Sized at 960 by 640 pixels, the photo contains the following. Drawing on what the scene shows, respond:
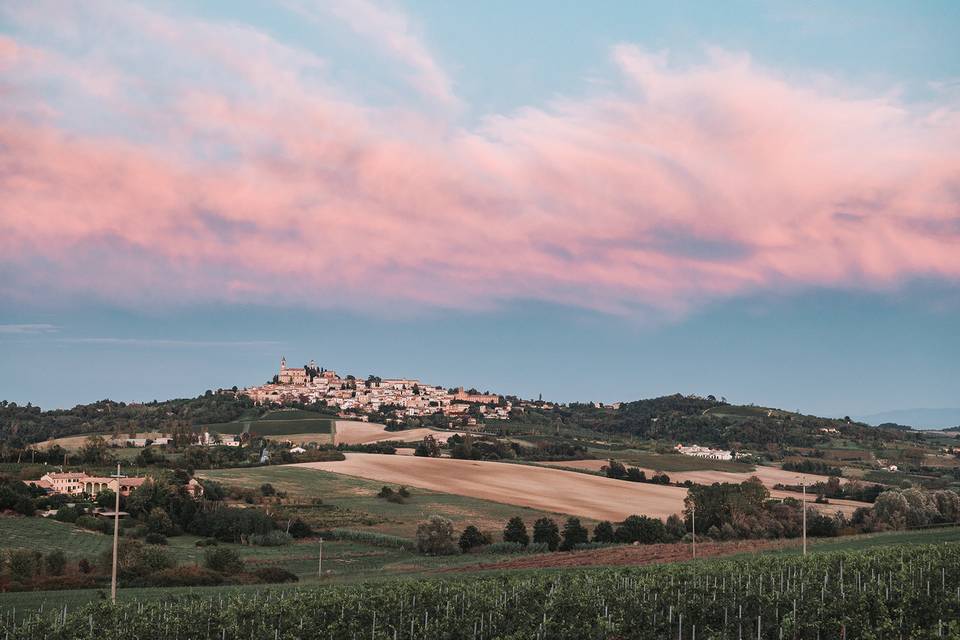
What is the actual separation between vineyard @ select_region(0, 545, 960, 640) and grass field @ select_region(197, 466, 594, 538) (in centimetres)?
4082

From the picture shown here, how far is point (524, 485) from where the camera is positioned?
370ft

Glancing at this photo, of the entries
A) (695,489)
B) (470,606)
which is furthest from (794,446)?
(470,606)

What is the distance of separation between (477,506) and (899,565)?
178 feet

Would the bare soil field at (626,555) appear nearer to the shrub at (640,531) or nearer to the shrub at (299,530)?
the shrub at (640,531)

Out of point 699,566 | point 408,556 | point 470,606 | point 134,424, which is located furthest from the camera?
point 134,424

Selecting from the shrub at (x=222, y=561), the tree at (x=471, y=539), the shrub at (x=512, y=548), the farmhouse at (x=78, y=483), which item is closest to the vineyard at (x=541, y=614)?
the shrub at (x=222, y=561)

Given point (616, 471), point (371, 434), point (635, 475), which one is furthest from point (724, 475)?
point (371, 434)

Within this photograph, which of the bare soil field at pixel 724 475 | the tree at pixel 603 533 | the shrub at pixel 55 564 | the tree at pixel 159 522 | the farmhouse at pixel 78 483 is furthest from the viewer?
the bare soil field at pixel 724 475

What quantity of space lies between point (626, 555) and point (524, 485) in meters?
43.6

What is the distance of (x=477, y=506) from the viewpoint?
9606cm

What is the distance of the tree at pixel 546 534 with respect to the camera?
79250mm

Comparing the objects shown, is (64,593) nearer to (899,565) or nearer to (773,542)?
(899,565)

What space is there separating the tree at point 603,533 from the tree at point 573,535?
1790mm

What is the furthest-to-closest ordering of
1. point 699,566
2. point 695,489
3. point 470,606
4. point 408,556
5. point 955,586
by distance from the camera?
point 695,489
point 408,556
point 699,566
point 955,586
point 470,606
